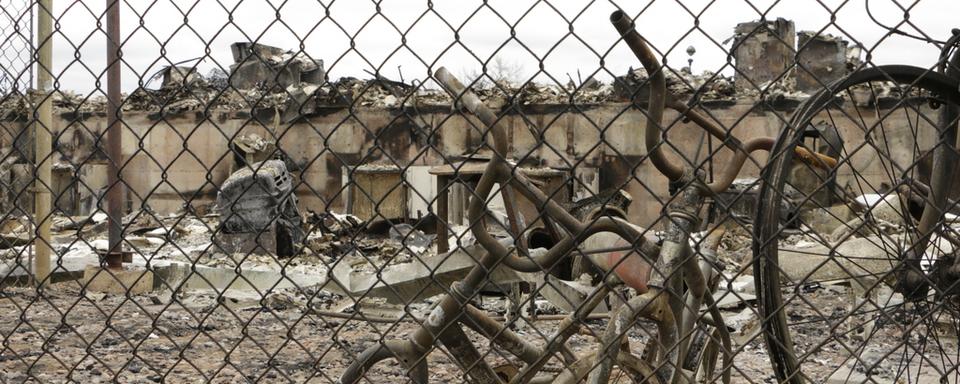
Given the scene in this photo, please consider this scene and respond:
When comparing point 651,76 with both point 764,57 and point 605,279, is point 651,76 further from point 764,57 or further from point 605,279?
point 764,57

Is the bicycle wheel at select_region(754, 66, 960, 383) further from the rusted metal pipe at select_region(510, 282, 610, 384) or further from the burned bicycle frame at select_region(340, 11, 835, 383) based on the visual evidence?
the rusted metal pipe at select_region(510, 282, 610, 384)

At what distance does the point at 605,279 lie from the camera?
219cm

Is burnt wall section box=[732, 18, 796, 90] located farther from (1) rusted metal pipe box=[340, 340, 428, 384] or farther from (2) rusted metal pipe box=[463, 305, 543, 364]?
(1) rusted metal pipe box=[340, 340, 428, 384]

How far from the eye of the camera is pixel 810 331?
597 cm

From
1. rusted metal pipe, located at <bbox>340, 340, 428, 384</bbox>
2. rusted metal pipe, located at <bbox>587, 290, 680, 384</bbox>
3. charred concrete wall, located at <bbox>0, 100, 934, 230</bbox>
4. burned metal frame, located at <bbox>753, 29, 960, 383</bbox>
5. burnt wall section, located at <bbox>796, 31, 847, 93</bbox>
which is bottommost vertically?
rusted metal pipe, located at <bbox>340, 340, 428, 384</bbox>

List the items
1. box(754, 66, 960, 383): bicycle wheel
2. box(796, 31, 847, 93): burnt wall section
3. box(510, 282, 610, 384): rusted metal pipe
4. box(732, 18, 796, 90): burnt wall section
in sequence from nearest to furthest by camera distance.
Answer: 1. box(754, 66, 960, 383): bicycle wheel
2. box(510, 282, 610, 384): rusted metal pipe
3. box(796, 31, 847, 93): burnt wall section
4. box(732, 18, 796, 90): burnt wall section

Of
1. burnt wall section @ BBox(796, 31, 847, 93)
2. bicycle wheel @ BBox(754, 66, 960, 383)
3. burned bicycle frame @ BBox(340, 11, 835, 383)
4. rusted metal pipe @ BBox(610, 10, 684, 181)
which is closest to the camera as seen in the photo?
rusted metal pipe @ BBox(610, 10, 684, 181)

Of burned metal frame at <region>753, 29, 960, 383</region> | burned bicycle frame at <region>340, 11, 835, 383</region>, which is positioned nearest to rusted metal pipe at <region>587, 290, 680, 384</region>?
burned bicycle frame at <region>340, 11, 835, 383</region>

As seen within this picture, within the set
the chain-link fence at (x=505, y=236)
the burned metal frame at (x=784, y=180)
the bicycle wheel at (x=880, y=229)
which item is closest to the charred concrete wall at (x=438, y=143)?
the chain-link fence at (x=505, y=236)

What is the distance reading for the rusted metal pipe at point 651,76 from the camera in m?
1.84

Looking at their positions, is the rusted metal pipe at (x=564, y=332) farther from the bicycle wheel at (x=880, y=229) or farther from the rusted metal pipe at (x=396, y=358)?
the bicycle wheel at (x=880, y=229)

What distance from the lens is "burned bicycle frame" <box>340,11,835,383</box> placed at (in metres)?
2.07

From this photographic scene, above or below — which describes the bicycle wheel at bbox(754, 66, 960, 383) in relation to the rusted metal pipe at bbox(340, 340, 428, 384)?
above

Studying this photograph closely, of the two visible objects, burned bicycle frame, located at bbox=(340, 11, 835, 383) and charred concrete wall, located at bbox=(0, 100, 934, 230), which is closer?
burned bicycle frame, located at bbox=(340, 11, 835, 383)
